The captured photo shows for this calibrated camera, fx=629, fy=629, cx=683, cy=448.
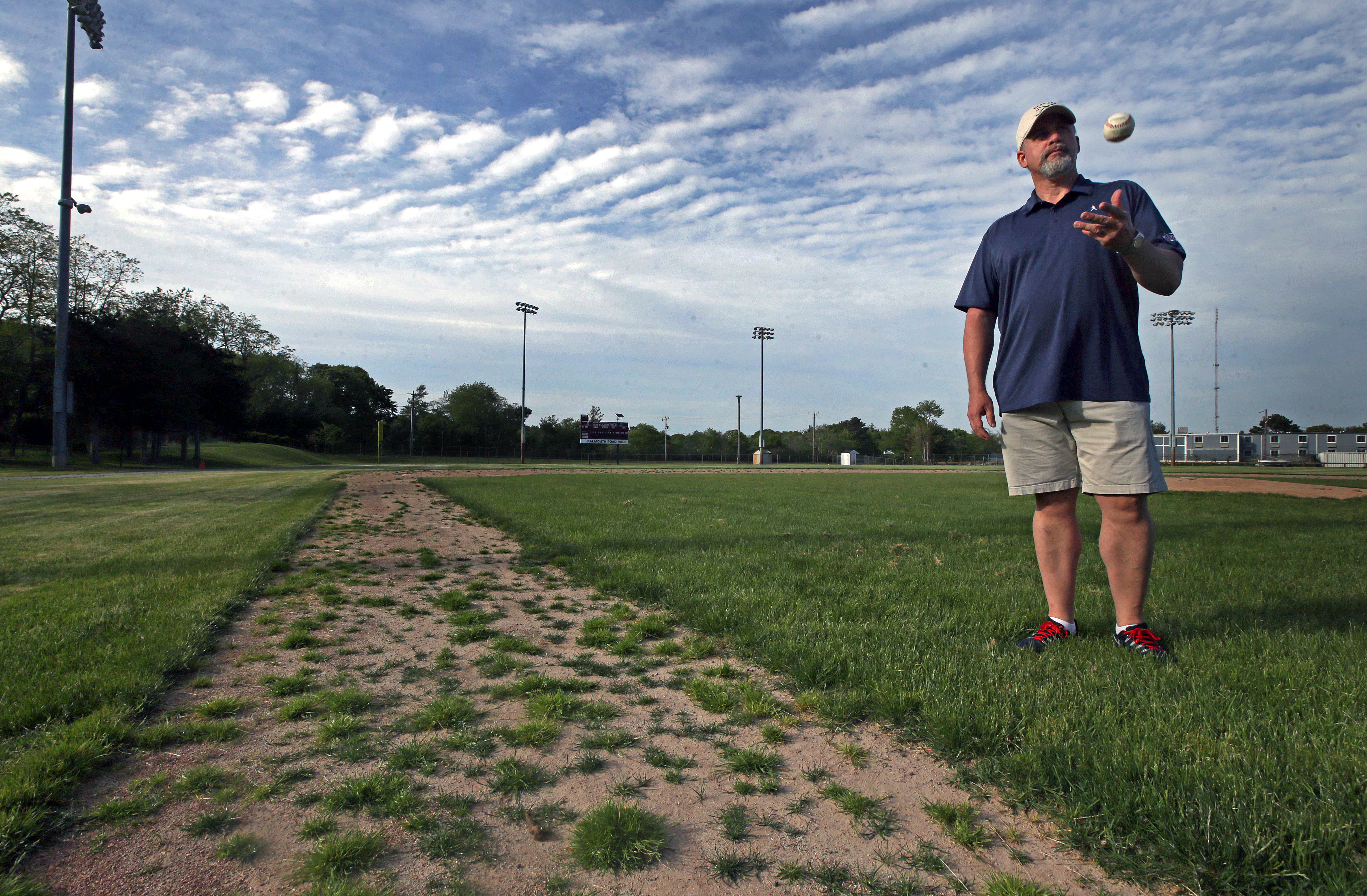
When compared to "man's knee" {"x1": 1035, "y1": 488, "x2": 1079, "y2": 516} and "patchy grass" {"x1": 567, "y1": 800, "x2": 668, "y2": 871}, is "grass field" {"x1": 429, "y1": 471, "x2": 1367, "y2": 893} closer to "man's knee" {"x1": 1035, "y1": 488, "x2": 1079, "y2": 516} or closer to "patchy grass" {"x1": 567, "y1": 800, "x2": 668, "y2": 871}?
"man's knee" {"x1": 1035, "y1": 488, "x2": 1079, "y2": 516}

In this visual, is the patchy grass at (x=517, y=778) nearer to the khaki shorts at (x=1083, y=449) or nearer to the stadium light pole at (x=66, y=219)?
the khaki shorts at (x=1083, y=449)

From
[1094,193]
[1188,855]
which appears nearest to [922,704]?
[1188,855]

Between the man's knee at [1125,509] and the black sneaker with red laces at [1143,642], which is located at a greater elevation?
the man's knee at [1125,509]

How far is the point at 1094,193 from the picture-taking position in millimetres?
3014

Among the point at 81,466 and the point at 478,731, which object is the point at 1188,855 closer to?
the point at 478,731

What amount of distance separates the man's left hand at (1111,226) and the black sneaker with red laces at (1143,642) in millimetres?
1713

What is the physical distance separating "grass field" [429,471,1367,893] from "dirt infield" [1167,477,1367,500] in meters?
10.1

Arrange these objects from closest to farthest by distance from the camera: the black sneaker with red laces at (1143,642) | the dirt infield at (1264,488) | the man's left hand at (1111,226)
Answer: the man's left hand at (1111,226), the black sneaker with red laces at (1143,642), the dirt infield at (1264,488)

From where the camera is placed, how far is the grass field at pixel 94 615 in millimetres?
2053

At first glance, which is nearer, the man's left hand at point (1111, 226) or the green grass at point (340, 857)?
the green grass at point (340, 857)

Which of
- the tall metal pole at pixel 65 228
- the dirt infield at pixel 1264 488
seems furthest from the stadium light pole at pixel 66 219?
the dirt infield at pixel 1264 488

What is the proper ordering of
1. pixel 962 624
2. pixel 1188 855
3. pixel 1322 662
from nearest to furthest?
pixel 1188 855 → pixel 1322 662 → pixel 962 624

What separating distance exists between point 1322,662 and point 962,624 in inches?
55.3

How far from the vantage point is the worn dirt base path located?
1.56 meters
